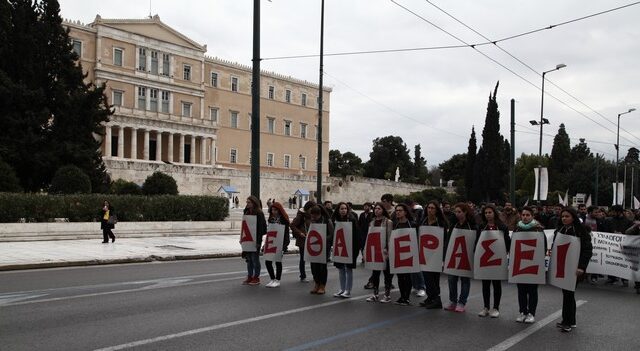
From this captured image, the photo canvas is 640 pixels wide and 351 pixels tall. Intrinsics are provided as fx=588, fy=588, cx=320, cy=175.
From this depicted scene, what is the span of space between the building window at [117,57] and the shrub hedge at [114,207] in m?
44.1

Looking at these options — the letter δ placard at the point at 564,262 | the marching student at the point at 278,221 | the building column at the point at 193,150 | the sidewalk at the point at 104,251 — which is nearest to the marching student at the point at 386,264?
the marching student at the point at 278,221

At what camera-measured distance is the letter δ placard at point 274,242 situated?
11914mm

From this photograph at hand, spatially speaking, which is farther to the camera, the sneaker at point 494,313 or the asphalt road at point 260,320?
the sneaker at point 494,313

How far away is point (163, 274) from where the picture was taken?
45.6 feet

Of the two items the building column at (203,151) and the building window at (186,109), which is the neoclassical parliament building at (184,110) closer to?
the building column at (203,151)

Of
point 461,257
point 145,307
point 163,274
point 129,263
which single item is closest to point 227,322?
point 145,307

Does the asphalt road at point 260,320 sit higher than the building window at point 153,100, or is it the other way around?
the building window at point 153,100

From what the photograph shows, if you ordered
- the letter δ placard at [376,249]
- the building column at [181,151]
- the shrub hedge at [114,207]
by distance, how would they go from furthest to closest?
the building column at [181,151] → the shrub hedge at [114,207] → the letter δ placard at [376,249]

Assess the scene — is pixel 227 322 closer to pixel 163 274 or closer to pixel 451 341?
pixel 451 341

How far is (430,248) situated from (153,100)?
226 ft

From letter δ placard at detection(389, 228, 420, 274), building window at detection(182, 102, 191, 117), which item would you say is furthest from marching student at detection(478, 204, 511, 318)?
building window at detection(182, 102, 191, 117)

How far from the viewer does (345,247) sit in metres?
10.8

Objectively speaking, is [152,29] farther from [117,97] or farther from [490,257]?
[490,257]

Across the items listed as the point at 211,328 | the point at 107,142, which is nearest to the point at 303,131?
the point at 107,142
